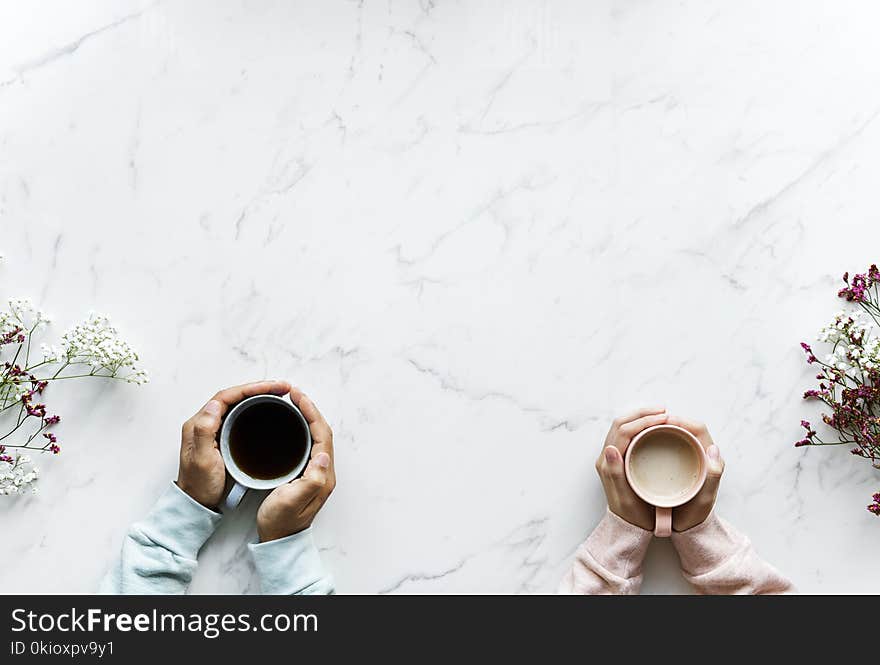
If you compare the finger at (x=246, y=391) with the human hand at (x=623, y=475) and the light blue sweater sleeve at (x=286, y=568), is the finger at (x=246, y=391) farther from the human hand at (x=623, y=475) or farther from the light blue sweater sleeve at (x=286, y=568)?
the human hand at (x=623, y=475)

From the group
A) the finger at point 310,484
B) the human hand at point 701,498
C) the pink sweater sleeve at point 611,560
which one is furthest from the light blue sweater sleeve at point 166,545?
the human hand at point 701,498

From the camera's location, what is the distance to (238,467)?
4.26 feet

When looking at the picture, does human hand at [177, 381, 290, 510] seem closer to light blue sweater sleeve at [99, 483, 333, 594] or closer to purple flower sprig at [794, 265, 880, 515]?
light blue sweater sleeve at [99, 483, 333, 594]

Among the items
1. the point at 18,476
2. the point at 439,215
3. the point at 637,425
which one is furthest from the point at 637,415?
the point at 18,476

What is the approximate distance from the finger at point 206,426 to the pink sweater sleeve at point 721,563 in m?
0.67

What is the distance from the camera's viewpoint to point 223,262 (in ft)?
4.51

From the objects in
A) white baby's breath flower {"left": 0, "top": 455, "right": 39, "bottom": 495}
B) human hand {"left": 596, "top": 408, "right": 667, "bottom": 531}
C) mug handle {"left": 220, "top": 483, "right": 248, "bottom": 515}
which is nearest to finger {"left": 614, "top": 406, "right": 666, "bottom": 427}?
human hand {"left": 596, "top": 408, "right": 667, "bottom": 531}

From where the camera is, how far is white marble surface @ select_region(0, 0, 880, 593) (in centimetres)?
137

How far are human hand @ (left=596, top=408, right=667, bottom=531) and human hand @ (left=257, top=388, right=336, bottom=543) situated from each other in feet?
1.29

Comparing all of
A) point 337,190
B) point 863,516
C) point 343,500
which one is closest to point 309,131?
Answer: point 337,190

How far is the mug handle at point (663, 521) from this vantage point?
1275mm
